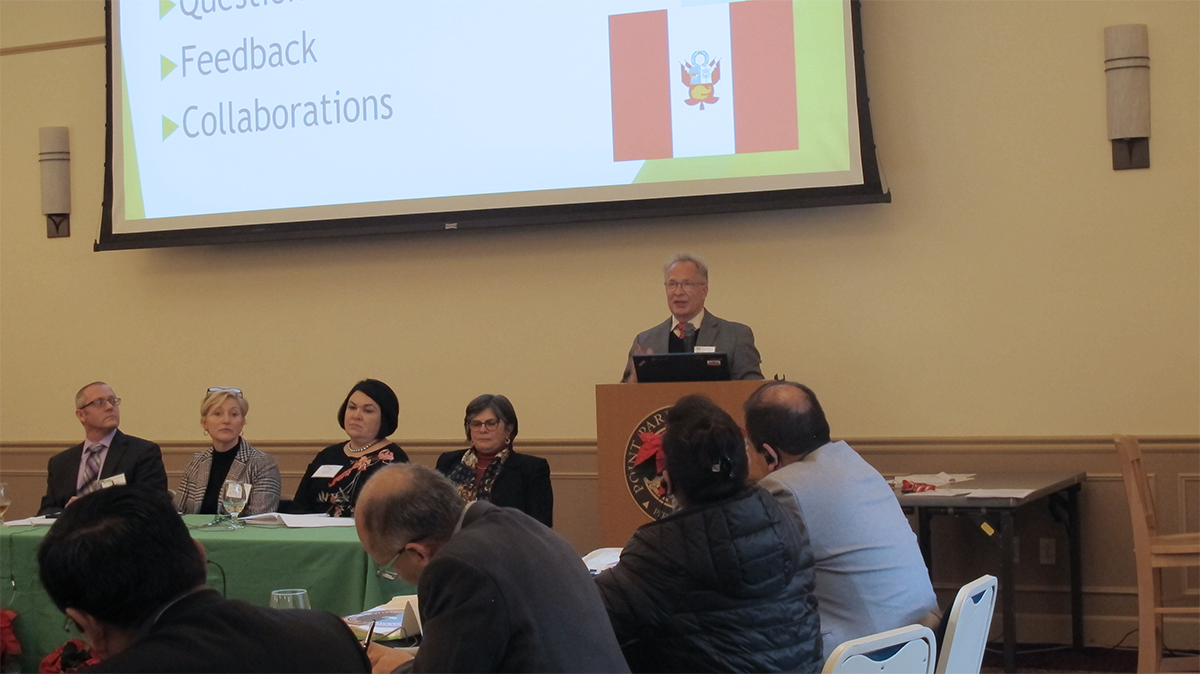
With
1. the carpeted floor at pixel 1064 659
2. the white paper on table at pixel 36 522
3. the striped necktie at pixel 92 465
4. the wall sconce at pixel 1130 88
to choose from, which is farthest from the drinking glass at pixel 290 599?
the wall sconce at pixel 1130 88

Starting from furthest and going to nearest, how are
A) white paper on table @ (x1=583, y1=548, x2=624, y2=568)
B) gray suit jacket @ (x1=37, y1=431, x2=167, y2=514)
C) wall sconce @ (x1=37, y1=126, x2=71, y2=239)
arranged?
wall sconce @ (x1=37, y1=126, x2=71, y2=239) < gray suit jacket @ (x1=37, y1=431, x2=167, y2=514) < white paper on table @ (x1=583, y1=548, x2=624, y2=568)

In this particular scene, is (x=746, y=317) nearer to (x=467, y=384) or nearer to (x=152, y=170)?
(x=467, y=384)

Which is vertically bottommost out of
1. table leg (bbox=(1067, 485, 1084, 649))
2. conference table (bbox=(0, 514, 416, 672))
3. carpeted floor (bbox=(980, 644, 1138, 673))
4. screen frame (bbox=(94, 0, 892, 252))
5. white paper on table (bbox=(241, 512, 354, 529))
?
carpeted floor (bbox=(980, 644, 1138, 673))

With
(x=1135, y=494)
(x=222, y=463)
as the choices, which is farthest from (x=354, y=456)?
(x=1135, y=494)

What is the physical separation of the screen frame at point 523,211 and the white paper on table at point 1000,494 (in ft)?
4.35

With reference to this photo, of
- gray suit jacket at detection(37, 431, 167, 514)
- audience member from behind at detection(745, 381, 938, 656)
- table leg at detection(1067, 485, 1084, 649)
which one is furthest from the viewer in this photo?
gray suit jacket at detection(37, 431, 167, 514)

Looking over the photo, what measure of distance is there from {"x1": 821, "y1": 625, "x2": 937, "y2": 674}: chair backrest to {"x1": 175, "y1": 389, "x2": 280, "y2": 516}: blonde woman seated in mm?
2889

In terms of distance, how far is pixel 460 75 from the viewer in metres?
5.39

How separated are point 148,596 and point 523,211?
3929 millimetres

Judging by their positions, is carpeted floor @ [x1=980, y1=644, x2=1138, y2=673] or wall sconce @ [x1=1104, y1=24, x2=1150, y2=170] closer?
carpeted floor @ [x1=980, y1=644, x2=1138, y2=673]

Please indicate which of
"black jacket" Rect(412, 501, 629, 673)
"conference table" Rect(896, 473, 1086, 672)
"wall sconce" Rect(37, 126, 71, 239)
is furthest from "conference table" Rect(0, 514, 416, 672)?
"wall sconce" Rect(37, 126, 71, 239)

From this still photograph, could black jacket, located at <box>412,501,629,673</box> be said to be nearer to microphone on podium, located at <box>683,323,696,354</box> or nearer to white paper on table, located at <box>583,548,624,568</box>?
white paper on table, located at <box>583,548,624,568</box>

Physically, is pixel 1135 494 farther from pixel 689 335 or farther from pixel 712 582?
pixel 712 582

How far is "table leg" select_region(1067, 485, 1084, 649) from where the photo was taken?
448cm
